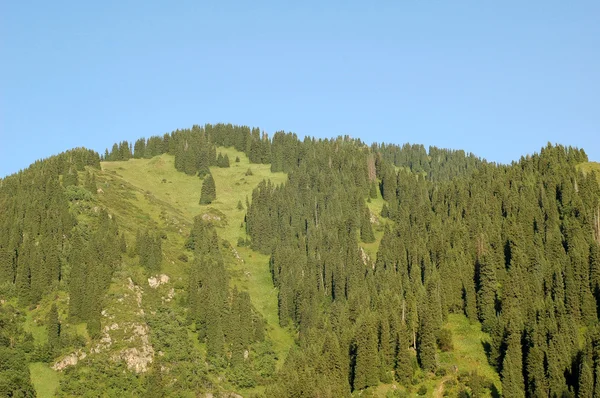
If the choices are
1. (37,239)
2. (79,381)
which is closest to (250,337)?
(79,381)

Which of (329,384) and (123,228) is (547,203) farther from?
(123,228)

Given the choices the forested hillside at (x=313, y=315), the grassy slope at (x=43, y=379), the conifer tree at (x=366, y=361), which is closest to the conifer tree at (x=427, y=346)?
the forested hillside at (x=313, y=315)

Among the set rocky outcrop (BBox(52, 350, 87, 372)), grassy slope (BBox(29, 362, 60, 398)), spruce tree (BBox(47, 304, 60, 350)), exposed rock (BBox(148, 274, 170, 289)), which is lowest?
grassy slope (BBox(29, 362, 60, 398))

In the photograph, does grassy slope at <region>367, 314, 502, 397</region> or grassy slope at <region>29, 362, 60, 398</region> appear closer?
grassy slope at <region>367, 314, 502, 397</region>

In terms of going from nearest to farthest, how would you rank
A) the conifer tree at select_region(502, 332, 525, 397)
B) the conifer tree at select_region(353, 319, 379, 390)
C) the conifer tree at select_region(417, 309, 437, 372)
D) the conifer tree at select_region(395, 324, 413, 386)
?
the conifer tree at select_region(502, 332, 525, 397) → the conifer tree at select_region(395, 324, 413, 386) → the conifer tree at select_region(353, 319, 379, 390) → the conifer tree at select_region(417, 309, 437, 372)

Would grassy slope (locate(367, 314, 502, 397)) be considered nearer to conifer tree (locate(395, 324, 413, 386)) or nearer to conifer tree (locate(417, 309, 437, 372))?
conifer tree (locate(395, 324, 413, 386))

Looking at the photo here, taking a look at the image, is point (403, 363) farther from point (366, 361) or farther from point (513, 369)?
point (513, 369)

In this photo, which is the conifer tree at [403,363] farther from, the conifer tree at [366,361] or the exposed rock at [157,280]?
the exposed rock at [157,280]

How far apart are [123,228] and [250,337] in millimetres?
49584

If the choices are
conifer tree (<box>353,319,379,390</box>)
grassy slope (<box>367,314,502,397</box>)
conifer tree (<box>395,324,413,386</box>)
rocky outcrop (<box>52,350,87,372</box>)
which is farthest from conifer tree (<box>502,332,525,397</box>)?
rocky outcrop (<box>52,350,87,372</box>)

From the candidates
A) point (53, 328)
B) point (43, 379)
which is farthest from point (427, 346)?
point (53, 328)

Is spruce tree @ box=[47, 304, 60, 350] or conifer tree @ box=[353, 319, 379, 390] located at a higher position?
spruce tree @ box=[47, 304, 60, 350]

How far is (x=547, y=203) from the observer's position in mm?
196125

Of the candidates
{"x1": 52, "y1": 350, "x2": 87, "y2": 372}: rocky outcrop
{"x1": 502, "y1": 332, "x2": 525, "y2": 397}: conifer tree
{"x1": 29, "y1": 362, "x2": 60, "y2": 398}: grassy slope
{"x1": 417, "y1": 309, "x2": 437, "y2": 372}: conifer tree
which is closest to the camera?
{"x1": 502, "y1": 332, "x2": 525, "y2": 397}: conifer tree
